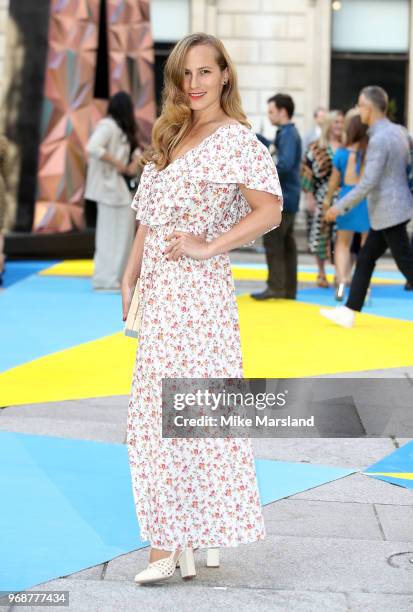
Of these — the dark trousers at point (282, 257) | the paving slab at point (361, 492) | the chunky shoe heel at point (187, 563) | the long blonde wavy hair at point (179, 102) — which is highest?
the long blonde wavy hair at point (179, 102)

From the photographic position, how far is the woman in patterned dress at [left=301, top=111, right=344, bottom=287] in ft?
42.6

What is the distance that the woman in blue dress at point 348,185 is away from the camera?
1160 centimetres

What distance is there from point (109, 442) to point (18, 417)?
2.45 feet

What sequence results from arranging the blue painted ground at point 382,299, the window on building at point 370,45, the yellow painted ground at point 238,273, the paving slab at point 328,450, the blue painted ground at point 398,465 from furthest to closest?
the window on building at point 370,45
the yellow painted ground at point 238,273
the blue painted ground at point 382,299
the paving slab at point 328,450
the blue painted ground at point 398,465

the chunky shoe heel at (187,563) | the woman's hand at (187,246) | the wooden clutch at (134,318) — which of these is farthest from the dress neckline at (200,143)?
the chunky shoe heel at (187,563)

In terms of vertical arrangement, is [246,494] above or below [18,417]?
above

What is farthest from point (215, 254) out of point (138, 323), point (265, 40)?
point (265, 40)

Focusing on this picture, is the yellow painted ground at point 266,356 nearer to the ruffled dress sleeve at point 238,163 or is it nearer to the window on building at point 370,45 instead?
the ruffled dress sleeve at point 238,163

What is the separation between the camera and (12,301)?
1219 cm

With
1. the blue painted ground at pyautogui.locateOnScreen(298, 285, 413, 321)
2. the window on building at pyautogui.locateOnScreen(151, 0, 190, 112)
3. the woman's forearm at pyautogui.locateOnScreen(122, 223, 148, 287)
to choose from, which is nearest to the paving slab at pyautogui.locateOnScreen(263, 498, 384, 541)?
the woman's forearm at pyautogui.locateOnScreen(122, 223, 148, 287)

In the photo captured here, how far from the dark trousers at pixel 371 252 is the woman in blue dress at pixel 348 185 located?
4.61ft

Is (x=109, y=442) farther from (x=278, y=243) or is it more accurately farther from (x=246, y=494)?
(x=278, y=243)

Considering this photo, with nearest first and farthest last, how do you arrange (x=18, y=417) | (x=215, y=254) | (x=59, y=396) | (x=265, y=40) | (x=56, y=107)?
(x=215, y=254), (x=18, y=417), (x=59, y=396), (x=56, y=107), (x=265, y=40)

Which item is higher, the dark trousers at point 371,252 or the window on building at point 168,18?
the window on building at point 168,18
